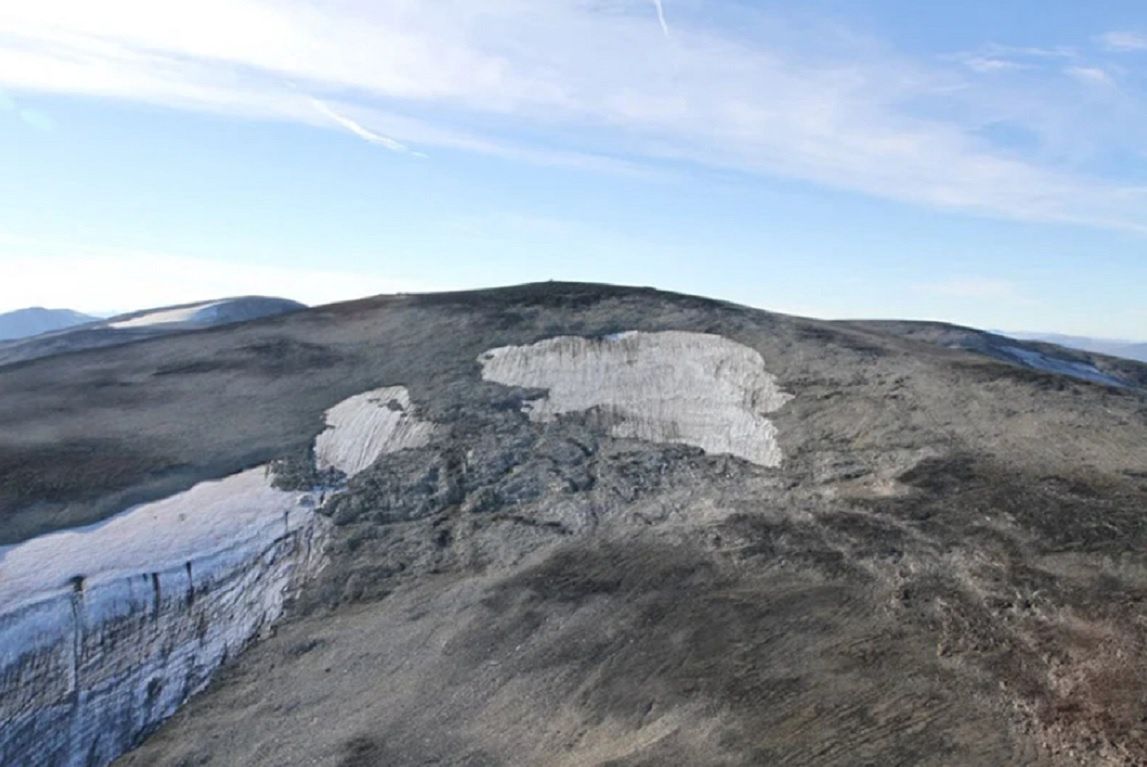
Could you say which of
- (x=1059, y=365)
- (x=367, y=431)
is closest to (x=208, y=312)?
(x=367, y=431)

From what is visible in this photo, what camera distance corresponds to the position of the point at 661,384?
2530 cm

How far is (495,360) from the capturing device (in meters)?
27.1

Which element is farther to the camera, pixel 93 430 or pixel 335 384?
pixel 335 384

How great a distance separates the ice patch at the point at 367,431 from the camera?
21.6 meters

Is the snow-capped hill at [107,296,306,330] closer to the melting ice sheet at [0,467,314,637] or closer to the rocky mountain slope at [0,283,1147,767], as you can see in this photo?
the rocky mountain slope at [0,283,1147,767]

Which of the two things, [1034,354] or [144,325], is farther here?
[144,325]

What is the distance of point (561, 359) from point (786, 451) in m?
8.82

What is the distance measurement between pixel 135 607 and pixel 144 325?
80.5 meters

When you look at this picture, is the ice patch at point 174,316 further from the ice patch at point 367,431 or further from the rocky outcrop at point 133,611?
the rocky outcrop at point 133,611

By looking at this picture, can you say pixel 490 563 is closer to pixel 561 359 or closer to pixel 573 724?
pixel 573 724

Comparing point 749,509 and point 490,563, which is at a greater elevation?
point 749,509

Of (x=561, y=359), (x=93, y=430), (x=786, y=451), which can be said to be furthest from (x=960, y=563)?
(x=93, y=430)

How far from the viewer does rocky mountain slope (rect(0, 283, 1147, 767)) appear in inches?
468

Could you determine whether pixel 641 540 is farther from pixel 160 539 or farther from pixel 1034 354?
pixel 1034 354
